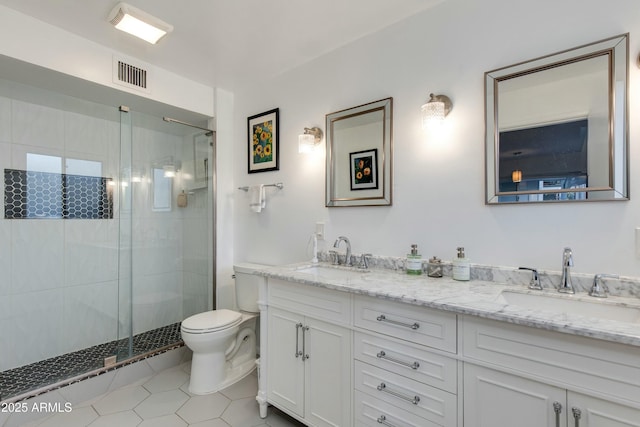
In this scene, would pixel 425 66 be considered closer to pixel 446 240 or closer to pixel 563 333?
pixel 446 240

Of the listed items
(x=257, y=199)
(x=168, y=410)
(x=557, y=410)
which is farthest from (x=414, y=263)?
(x=168, y=410)

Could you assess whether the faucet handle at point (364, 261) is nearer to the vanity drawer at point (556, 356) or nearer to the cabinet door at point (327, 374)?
the cabinet door at point (327, 374)

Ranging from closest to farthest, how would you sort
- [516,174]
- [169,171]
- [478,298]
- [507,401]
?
[507,401] < [478,298] < [516,174] < [169,171]

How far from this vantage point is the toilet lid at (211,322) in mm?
2066

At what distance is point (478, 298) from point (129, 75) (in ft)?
8.66

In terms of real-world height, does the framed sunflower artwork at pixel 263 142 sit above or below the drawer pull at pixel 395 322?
above

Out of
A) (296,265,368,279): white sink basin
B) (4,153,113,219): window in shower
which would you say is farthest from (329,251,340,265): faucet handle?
(4,153,113,219): window in shower

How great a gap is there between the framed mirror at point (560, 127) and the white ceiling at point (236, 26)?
70cm

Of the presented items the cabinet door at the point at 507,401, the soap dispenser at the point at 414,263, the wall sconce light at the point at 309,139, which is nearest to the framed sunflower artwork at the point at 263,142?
the wall sconce light at the point at 309,139

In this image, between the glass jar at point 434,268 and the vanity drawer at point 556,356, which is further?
the glass jar at point 434,268

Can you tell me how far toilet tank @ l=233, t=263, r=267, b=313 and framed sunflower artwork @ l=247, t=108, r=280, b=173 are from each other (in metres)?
0.84

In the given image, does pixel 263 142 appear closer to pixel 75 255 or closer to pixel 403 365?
pixel 75 255

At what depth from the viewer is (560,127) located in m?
1.35

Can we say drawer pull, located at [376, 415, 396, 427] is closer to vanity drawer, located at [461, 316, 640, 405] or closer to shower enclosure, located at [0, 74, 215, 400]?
vanity drawer, located at [461, 316, 640, 405]
